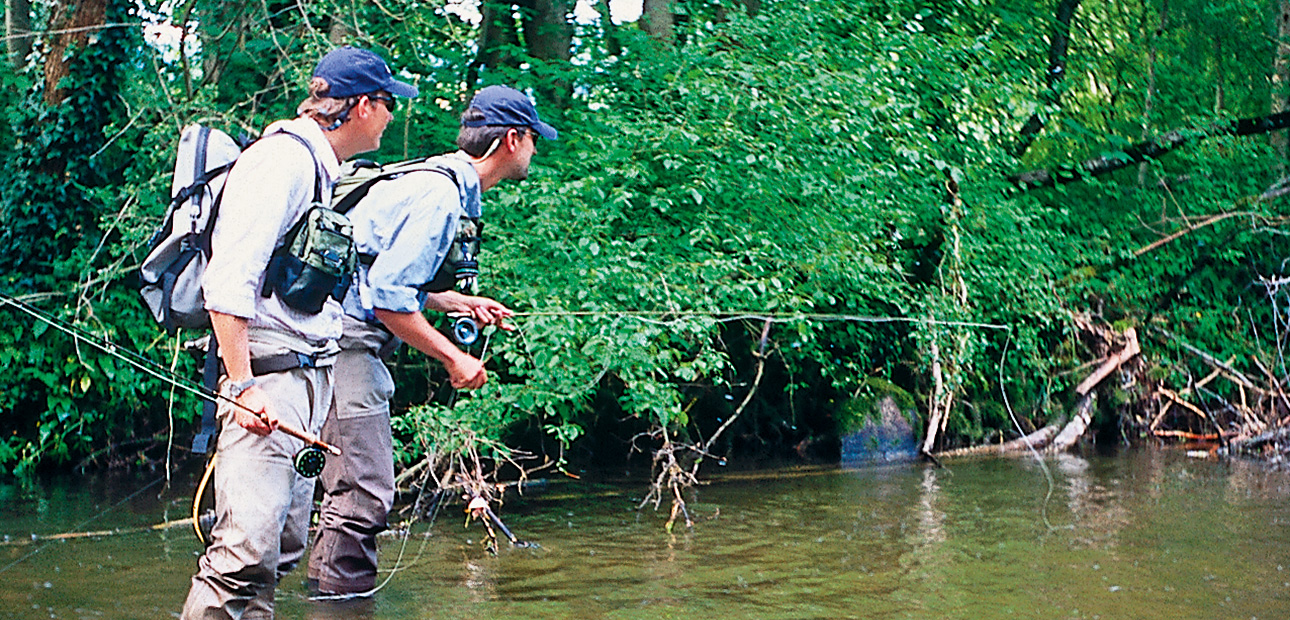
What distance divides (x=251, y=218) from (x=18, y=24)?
8622 millimetres

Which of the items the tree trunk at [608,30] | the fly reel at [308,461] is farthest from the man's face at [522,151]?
the tree trunk at [608,30]

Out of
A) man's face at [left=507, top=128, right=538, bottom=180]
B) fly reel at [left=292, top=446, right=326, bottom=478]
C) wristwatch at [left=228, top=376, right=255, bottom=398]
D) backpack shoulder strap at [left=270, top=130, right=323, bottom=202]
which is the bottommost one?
fly reel at [left=292, top=446, right=326, bottom=478]

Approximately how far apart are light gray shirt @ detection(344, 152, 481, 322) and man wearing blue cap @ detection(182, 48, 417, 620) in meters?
0.52

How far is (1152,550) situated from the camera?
257 inches

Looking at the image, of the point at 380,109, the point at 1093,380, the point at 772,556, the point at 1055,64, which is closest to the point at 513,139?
the point at 380,109

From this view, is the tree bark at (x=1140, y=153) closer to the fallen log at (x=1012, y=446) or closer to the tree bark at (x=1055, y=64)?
the tree bark at (x=1055, y=64)

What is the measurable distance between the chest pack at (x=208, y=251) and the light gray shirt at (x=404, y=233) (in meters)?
0.62

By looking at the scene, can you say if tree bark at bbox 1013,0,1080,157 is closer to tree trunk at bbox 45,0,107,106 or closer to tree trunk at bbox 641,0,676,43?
tree trunk at bbox 641,0,676,43

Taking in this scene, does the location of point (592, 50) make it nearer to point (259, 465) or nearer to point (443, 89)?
point (443, 89)

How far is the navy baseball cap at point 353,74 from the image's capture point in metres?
3.60

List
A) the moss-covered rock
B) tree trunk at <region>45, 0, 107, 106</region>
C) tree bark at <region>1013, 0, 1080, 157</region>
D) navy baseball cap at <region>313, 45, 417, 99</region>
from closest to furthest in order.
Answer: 1. navy baseball cap at <region>313, 45, 417, 99</region>
2. tree trunk at <region>45, 0, 107, 106</region>
3. the moss-covered rock
4. tree bark at <region>1013, 0, 1080, 157</region>

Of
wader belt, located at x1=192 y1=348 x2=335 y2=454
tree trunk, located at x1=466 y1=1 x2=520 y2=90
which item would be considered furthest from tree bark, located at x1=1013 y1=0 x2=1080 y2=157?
wader belt, located at x1=192 y1=348 x2=335 y2=454

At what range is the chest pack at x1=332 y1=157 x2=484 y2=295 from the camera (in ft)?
14.1

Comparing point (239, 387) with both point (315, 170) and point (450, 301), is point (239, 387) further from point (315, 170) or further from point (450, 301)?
point (450, 301)
